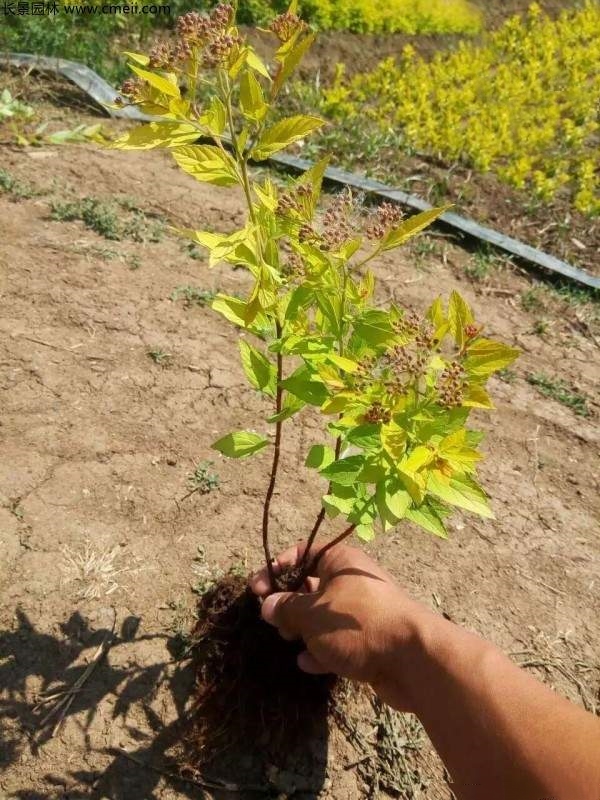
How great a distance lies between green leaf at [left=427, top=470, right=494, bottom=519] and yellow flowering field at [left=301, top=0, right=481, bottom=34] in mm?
6288

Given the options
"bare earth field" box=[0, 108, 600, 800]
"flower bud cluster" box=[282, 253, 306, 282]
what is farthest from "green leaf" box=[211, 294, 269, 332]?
"bare earth field" box=[0, 108, 600, 800]

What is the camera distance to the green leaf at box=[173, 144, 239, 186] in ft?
3.59

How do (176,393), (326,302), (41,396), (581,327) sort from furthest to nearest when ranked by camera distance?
(581,327)
(176,393)
(41,396)
(326,302)

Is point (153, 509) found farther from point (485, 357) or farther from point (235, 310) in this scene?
point (485, 357)

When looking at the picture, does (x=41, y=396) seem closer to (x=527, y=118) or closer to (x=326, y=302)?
(x=326, y=302)

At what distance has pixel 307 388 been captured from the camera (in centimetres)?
131

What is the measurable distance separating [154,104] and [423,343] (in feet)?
1.96

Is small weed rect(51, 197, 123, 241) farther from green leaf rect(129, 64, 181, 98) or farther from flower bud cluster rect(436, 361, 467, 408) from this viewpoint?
flower bud cluster rect(436, 361, 467, 408)

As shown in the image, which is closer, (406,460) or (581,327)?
(406,460)


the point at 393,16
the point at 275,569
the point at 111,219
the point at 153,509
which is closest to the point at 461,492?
the point at 275,569

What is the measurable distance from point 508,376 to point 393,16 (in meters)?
4.98

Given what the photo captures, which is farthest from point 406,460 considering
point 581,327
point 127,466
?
point 581,327

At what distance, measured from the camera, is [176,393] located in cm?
278

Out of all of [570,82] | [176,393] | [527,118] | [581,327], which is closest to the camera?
A: [176,393]
